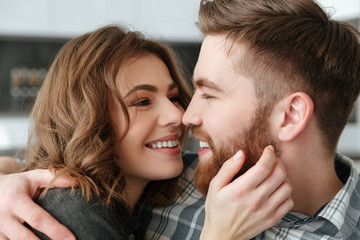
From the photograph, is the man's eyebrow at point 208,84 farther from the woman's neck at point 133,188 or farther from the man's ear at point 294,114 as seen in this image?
the woman's neck at point 133,188

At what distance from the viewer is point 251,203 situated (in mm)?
1104

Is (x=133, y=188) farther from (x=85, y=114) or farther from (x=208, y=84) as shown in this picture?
(x=208, y=84)

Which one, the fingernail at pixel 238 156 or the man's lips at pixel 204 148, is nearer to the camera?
the fingernail at pixel 238 156

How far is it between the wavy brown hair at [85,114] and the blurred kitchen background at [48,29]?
2.37m

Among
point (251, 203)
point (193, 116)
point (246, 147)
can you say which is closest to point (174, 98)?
point (193, 116)

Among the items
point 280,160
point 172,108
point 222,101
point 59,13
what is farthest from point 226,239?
point 59,13

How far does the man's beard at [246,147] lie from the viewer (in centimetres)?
123

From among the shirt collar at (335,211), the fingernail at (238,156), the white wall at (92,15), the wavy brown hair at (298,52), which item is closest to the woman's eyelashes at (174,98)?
the wavy brown hair at (298,52)

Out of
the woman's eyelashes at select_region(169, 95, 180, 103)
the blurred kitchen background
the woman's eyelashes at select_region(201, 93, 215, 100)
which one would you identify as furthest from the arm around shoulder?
the blurred kitchen background

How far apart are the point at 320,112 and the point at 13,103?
134 inches

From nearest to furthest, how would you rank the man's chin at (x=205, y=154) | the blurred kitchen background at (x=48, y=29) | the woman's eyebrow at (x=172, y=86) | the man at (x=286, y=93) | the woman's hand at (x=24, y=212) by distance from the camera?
the woman's hand at (x=24, y=212)
the man at (x=286, y=93)
the man's chin at (x=205, y=154)
the woman's eyebrow at (x=172, y=86)
the blurred kitchen background at (x=48, y=29)

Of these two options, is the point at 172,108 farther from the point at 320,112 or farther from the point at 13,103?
the point at 13,103

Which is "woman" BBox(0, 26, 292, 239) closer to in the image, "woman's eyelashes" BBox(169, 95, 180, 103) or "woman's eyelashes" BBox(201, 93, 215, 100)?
"woman's eyelashes" BBox(169, 95, 180, 103)

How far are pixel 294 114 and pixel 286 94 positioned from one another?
6 centimetres
